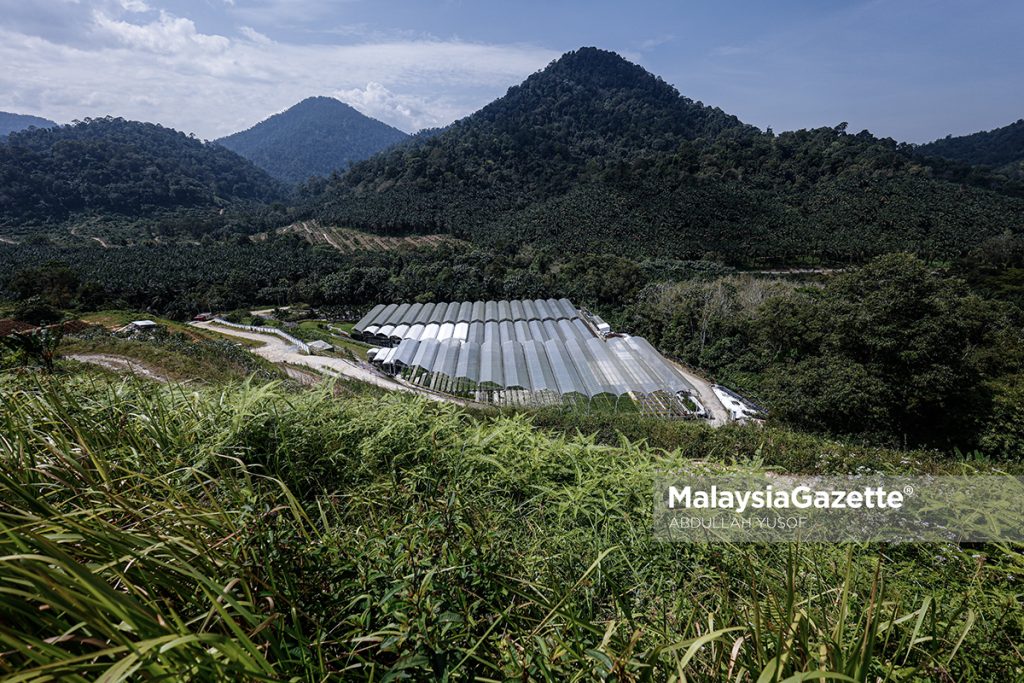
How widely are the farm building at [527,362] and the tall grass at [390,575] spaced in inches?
520

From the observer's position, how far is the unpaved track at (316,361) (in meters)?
17.9

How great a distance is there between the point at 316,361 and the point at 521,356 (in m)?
10.4

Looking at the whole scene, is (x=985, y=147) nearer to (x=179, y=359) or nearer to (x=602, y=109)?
(x=602, y=109)

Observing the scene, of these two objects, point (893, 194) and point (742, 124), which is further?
point (742, 124)

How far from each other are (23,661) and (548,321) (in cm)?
2840

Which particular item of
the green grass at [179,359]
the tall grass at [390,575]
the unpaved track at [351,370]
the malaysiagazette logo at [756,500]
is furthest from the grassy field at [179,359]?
the malaysiagazette logo at [756,500]

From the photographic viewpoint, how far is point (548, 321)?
29094 millimetres

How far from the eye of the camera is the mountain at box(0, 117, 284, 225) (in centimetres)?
7956

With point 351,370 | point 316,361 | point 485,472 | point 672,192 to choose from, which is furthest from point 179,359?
point 672,192

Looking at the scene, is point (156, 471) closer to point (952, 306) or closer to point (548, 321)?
point (952, 306)

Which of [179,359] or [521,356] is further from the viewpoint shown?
[521,356]

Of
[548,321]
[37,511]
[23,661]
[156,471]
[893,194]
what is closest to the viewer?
[23,661]

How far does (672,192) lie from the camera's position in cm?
6109

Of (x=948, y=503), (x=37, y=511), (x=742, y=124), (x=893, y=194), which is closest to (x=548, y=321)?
(x=948, y=503)
